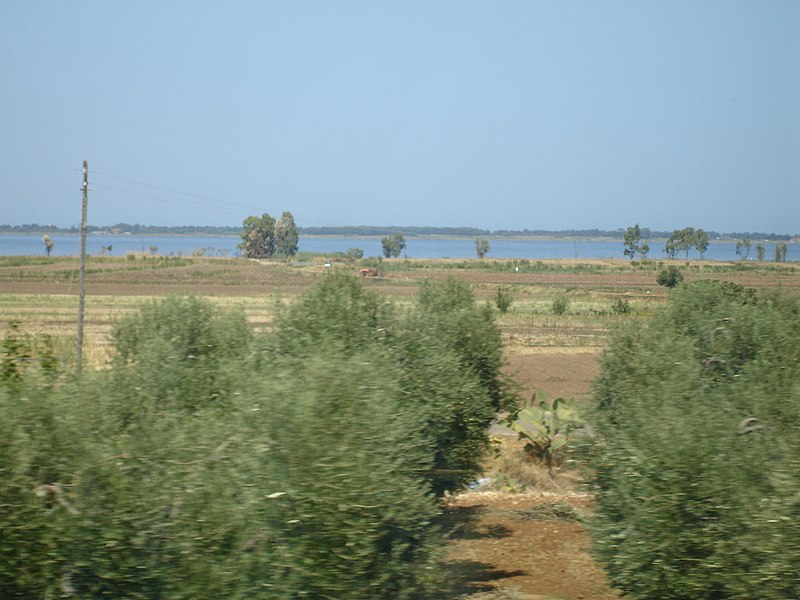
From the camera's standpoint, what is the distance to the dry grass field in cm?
1395

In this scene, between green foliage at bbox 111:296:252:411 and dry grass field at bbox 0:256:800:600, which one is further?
dry grass field at bbox 0:256:800:600

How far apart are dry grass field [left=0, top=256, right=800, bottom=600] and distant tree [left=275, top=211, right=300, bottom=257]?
4496 cm

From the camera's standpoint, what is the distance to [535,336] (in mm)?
44281

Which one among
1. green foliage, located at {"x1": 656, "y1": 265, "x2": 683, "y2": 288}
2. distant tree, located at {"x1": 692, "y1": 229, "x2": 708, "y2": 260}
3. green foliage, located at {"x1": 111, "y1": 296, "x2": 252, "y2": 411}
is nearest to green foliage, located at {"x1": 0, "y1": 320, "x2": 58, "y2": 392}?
green foliage, located at {"x1": 111, "y1": 296, "x2": 252, "y2": 411}

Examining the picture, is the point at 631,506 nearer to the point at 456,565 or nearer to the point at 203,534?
the point at 203,534

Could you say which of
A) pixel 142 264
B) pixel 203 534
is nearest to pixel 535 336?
pixel 203 534

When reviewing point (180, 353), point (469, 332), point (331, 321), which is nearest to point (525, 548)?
point (469, 332)

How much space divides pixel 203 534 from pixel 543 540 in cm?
1006

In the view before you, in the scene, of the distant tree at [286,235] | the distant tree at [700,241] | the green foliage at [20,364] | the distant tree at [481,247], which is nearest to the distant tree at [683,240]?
the distant tree at [700,241]

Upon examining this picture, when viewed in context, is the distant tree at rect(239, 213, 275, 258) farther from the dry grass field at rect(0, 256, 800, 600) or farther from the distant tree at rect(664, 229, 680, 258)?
the distant tree at rect(664, 229, 680, 258)

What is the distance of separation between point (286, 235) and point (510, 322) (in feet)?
350

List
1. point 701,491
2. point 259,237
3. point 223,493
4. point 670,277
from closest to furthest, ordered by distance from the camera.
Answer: point 223,493 → point 701,491 → point 670,277 → point 259,237

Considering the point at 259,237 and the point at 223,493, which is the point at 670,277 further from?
the point at 259,237

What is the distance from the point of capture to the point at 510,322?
166 ft
